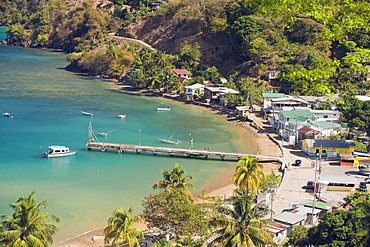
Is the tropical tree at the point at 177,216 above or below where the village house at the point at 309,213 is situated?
above

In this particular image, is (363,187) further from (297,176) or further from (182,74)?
(182,74)

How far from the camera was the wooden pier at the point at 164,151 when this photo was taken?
58.6 m

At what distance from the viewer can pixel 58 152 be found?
59125mm

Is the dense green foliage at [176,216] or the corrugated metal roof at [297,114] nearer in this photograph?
the dense green foliage at [176,216]

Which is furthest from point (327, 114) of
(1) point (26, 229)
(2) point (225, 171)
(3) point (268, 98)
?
(1) point (26, 229)

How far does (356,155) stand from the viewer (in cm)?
5559

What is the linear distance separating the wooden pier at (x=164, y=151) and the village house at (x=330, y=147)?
13.9 ft

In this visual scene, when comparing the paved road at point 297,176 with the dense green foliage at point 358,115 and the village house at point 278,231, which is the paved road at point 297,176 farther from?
the dense green foliage at point 358,115

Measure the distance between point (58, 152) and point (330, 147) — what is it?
30.5m

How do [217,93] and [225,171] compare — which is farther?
[217,93]

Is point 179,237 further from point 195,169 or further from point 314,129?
point 314,129

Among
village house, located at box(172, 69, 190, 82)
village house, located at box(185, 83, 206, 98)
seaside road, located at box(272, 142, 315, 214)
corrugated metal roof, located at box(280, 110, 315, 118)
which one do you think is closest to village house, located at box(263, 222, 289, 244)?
seaside road, located at box(272, 142, 315, 214)

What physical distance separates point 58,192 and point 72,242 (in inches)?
450

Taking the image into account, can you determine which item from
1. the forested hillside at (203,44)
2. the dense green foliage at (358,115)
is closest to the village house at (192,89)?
the forested hillside at (203,44)
